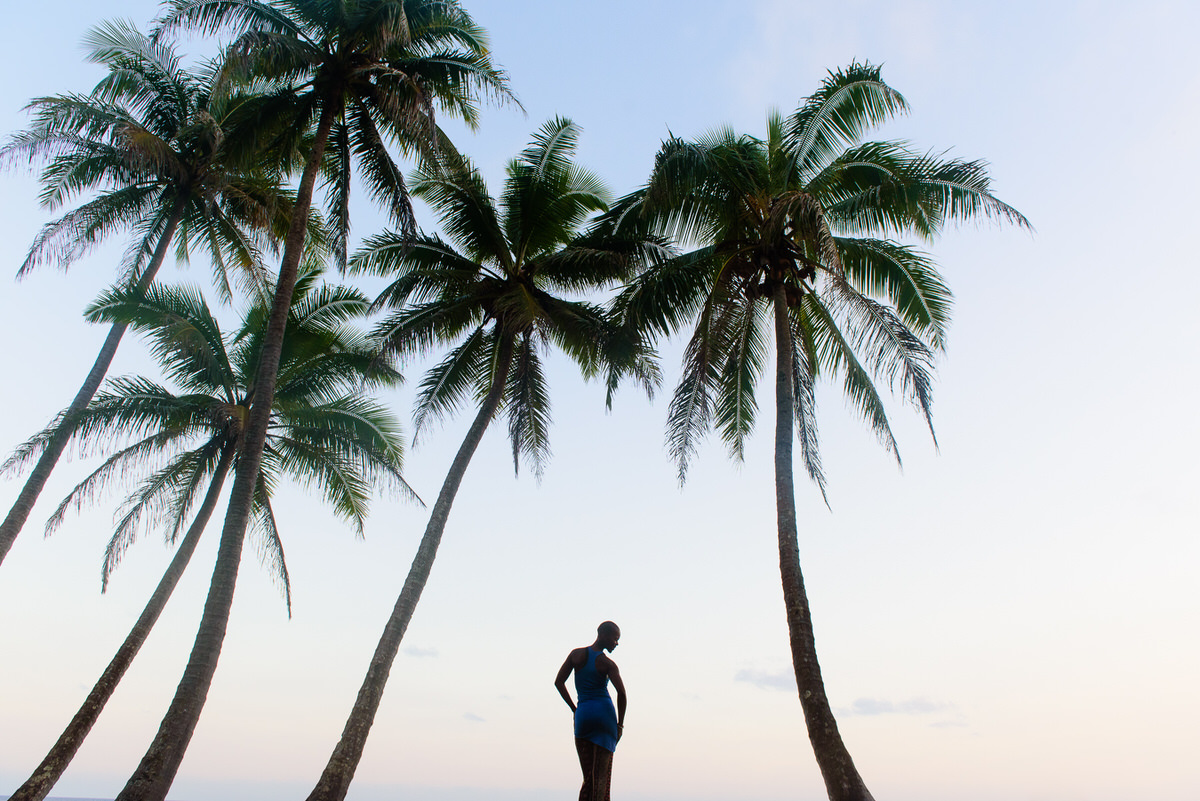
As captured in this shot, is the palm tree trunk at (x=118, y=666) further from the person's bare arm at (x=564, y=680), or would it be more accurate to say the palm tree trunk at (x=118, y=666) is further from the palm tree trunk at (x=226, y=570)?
the person's bare arm at (x=564, y=680)

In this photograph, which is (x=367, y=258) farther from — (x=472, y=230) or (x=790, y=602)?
(x=790, y=602)

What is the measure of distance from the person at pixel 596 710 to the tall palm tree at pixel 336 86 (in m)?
7.36

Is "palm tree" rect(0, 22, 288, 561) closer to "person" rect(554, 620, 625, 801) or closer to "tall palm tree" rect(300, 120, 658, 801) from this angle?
"tall palm tree" rect(300, 120, 658, 801)

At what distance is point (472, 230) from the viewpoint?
17.3 meters

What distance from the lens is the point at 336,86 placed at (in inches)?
617

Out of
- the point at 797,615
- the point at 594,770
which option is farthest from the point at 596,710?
the point at 797,615

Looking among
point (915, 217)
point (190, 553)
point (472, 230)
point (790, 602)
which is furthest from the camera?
point (472, 230)

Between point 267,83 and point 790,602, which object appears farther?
point 267,83

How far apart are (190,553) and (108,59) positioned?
10.4 m

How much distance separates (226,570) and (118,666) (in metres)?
3.41

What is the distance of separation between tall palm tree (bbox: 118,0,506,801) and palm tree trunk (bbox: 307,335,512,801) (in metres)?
2.46

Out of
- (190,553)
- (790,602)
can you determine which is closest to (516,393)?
(190,553)

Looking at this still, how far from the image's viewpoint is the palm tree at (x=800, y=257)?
13.3 m

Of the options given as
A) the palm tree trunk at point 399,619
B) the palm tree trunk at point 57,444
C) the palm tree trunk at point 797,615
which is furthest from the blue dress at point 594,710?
the palm tree trunk at point 57,444
